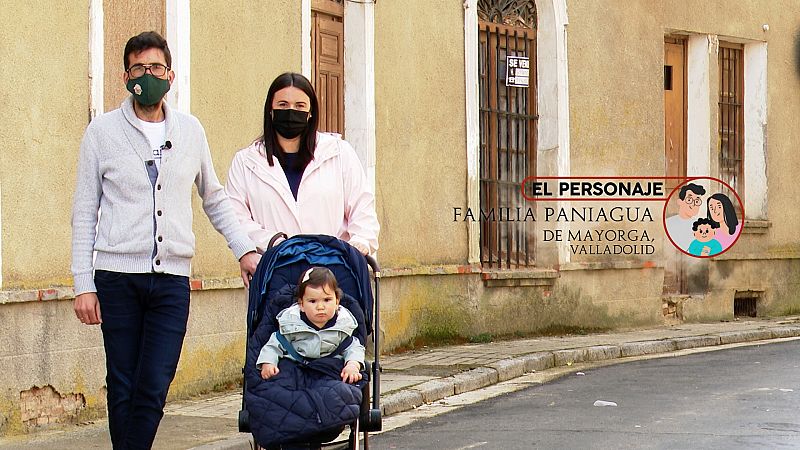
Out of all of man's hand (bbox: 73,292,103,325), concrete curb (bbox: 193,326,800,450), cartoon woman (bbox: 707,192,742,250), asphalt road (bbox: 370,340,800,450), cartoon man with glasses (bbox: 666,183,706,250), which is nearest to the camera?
man's hand (bbox: 73,292,103,325)

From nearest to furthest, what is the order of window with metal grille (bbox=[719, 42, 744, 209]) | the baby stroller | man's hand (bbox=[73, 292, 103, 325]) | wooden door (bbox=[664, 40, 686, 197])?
the baby stroller → man's hand (bbox=[73, 292, 103, 325]) → wooden door (bbox=[664, 40, 686, 197]) → window with metal grille (bbox=[719, 42, 744, 209])

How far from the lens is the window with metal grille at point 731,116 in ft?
62.7

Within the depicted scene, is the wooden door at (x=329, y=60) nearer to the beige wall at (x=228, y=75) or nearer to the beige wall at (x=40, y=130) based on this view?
the beige wall at (x=228, y=75)

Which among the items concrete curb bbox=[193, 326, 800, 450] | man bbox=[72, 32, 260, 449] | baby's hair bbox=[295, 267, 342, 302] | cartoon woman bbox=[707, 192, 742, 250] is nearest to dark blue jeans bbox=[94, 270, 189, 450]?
man bbox=[72, 32, 260, 449]

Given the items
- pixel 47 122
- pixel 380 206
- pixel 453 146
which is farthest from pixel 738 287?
pixel 47 122

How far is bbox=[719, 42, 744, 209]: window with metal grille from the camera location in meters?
19.1

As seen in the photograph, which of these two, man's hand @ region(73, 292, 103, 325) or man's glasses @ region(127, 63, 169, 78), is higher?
man's glasses @ region(127, 63, 169, 78)

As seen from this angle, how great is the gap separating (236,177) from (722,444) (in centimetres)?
340

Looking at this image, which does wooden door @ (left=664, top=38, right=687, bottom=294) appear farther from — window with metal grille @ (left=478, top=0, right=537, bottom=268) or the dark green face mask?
the dark green face mask

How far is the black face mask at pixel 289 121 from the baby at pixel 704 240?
1263 cm

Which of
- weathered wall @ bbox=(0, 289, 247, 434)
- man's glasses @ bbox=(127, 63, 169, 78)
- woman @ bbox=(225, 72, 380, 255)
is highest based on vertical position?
man's glasses @ bbox=(127, 63, 169, 78)

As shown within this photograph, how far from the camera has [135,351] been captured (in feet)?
Result: 19.8

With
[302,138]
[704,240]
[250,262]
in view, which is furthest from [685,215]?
[250,262]

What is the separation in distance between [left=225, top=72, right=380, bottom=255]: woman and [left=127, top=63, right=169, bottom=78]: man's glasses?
0.65 meters
